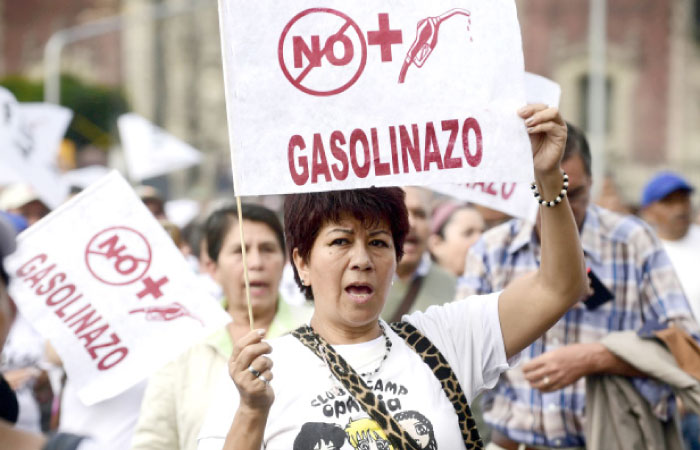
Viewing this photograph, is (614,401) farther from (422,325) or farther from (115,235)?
(115,235)

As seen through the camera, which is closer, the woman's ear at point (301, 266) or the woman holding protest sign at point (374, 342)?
the woman holding protest sign at point (374, 342)

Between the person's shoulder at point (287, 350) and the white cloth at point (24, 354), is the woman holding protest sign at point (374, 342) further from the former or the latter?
the white cloth at point (24, 354)

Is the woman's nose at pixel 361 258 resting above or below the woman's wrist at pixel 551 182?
below

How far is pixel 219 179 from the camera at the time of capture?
38812mm

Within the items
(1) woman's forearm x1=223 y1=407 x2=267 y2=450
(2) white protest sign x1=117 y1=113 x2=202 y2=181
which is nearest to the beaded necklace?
(1) woman's forearm x1=223 y1=407 x2=267 y2=450

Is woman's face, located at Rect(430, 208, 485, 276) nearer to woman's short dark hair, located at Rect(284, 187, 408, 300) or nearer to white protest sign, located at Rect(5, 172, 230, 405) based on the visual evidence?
white protest sign, located at Rect(5, 172, 230, 405)

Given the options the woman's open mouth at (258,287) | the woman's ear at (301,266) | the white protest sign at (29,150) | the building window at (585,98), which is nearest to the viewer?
the woman's ear at (301,266)

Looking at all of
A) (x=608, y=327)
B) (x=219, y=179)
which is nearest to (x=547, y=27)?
(x=219, y=179)

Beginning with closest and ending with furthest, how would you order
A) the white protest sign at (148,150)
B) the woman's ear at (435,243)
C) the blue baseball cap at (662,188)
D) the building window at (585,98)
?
the woman's ear at (435,243), the blue baseball cap at (662,188), the white protest sign at (148,150), the building window at (585,98)

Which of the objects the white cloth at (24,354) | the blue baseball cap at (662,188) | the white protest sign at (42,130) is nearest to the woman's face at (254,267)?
the white cloth at (24,354)

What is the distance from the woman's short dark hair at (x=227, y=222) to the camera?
459 cm

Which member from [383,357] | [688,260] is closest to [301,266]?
[383,357]

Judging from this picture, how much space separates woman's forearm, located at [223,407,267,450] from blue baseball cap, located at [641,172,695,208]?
5199 millimetres

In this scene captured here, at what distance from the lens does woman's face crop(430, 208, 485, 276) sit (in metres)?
6.68
